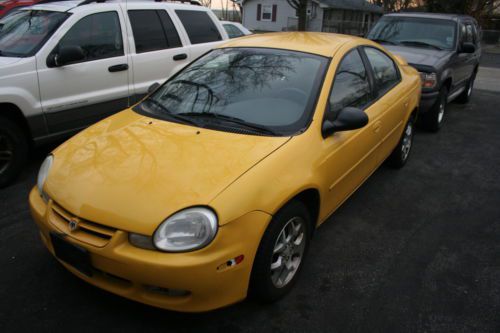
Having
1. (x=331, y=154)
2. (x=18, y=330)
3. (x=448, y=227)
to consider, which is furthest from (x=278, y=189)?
(x=448, y=227)

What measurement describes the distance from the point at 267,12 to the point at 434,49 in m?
33.2

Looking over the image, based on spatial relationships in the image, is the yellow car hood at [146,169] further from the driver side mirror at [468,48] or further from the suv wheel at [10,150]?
the driver side mirror at [468,48]

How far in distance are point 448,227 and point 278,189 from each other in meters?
2.20

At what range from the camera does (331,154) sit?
118 inches

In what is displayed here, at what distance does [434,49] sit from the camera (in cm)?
701

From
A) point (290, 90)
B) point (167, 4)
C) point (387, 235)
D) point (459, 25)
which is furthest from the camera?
point (459, 25)

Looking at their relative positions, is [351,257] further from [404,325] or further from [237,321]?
[237,321]

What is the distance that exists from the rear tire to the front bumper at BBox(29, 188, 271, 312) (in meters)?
3.06

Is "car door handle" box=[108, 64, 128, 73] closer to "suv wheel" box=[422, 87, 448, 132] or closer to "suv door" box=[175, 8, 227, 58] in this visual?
"suv door" box=[175, 8, 227, 58]

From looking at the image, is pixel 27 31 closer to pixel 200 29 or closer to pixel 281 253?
pixel 200 29

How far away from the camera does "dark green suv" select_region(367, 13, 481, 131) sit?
6.27 meters

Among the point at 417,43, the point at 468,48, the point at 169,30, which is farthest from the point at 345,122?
the point at 468,48

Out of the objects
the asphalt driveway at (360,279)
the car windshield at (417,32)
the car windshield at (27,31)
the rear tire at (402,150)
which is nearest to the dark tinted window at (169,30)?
the car windshield at (27,31)

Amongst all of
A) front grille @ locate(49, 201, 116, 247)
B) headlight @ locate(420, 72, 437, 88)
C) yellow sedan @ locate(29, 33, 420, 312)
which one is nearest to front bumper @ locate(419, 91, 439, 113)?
headlight @ locate(420, 72, 437, 88)
